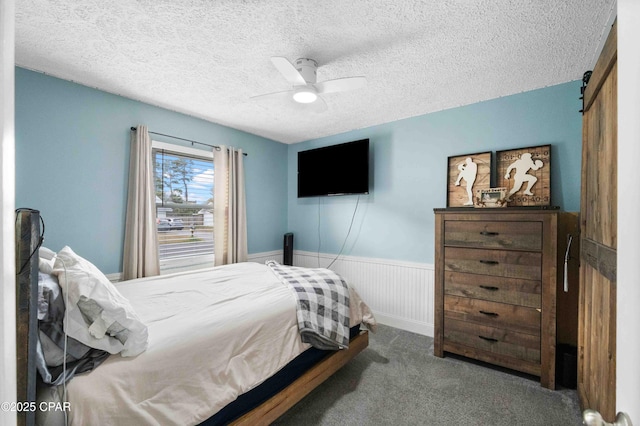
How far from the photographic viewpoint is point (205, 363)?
1385 mm

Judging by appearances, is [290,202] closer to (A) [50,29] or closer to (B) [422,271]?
(B) [422,271]

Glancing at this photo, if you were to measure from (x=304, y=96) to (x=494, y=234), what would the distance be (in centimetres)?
192

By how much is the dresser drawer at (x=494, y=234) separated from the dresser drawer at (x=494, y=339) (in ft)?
2.29

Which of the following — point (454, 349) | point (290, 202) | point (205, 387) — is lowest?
point (454, 349)

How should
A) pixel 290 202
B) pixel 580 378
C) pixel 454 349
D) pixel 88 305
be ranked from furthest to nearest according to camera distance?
pixel 290 202 < pixel 454 349 < pixel 580 378 < pixel 88 305

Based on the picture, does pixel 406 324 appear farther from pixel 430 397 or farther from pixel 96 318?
pixel 96 318

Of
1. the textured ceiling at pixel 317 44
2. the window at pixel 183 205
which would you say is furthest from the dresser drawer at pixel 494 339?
the window at pixel 183 205

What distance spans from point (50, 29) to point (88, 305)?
1.79 meters

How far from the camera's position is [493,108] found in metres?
2.77

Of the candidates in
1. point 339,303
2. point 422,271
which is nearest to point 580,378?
point 422,271

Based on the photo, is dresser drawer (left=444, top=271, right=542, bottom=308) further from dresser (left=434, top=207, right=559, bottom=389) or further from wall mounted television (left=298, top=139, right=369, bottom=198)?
wall mounted television (left=298, top=139, right=369, bottom=198)

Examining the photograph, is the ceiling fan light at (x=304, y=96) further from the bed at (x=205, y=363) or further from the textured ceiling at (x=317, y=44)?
the bed at (x=205, y=363)

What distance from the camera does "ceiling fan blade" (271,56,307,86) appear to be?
5.44 feet

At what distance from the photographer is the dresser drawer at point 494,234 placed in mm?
2167
